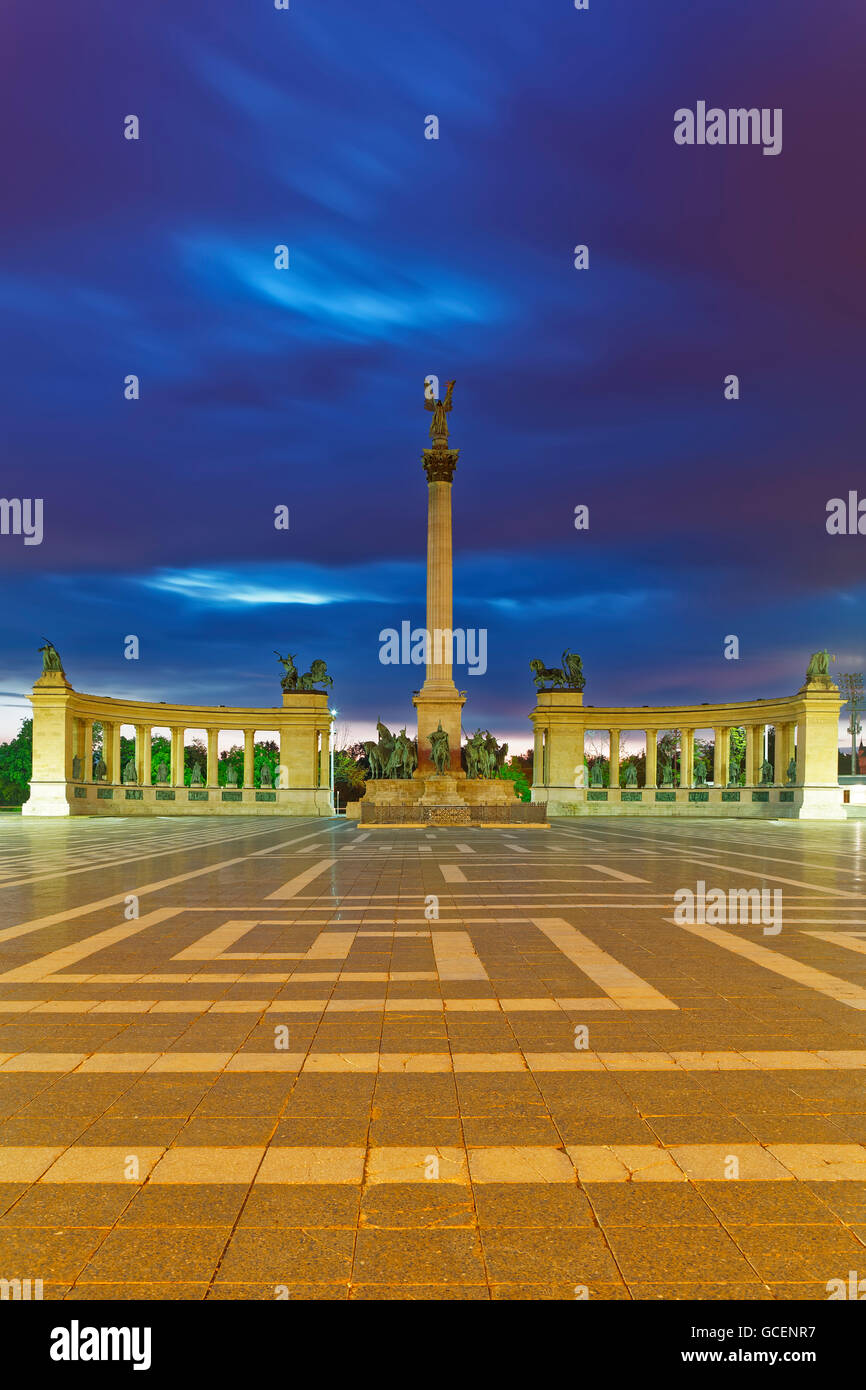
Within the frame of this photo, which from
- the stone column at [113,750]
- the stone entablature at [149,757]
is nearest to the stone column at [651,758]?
the stone entablature at [149,757]

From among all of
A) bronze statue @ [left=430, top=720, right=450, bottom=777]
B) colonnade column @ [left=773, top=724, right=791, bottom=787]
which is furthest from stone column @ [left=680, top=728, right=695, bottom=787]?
bronze statue @ [left=430, top=720, right=450, bottom=777]

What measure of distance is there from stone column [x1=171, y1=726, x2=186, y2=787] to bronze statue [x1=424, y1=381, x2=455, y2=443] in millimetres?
39201

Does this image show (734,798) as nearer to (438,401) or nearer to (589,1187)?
(438,401)

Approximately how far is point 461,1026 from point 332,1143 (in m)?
3.14

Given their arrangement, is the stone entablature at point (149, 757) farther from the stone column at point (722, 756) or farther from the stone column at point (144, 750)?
the stone column at point (722, 756)

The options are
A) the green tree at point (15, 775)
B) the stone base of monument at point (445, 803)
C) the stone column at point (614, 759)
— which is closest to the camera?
the stone base of monument at point (445, 803)

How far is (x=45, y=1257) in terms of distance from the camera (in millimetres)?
4816

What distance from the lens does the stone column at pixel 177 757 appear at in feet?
281

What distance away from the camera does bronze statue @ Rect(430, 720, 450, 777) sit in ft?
186

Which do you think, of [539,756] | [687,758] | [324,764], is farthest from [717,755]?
[324,764]

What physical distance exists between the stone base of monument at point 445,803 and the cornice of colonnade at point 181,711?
32275 millimetres

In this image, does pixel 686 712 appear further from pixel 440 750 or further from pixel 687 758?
pixel 440 750

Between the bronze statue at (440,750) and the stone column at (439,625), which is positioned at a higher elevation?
the stone column at (439,625)

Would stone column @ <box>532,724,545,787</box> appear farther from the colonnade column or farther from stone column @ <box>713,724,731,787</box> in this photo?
the colonnade column
